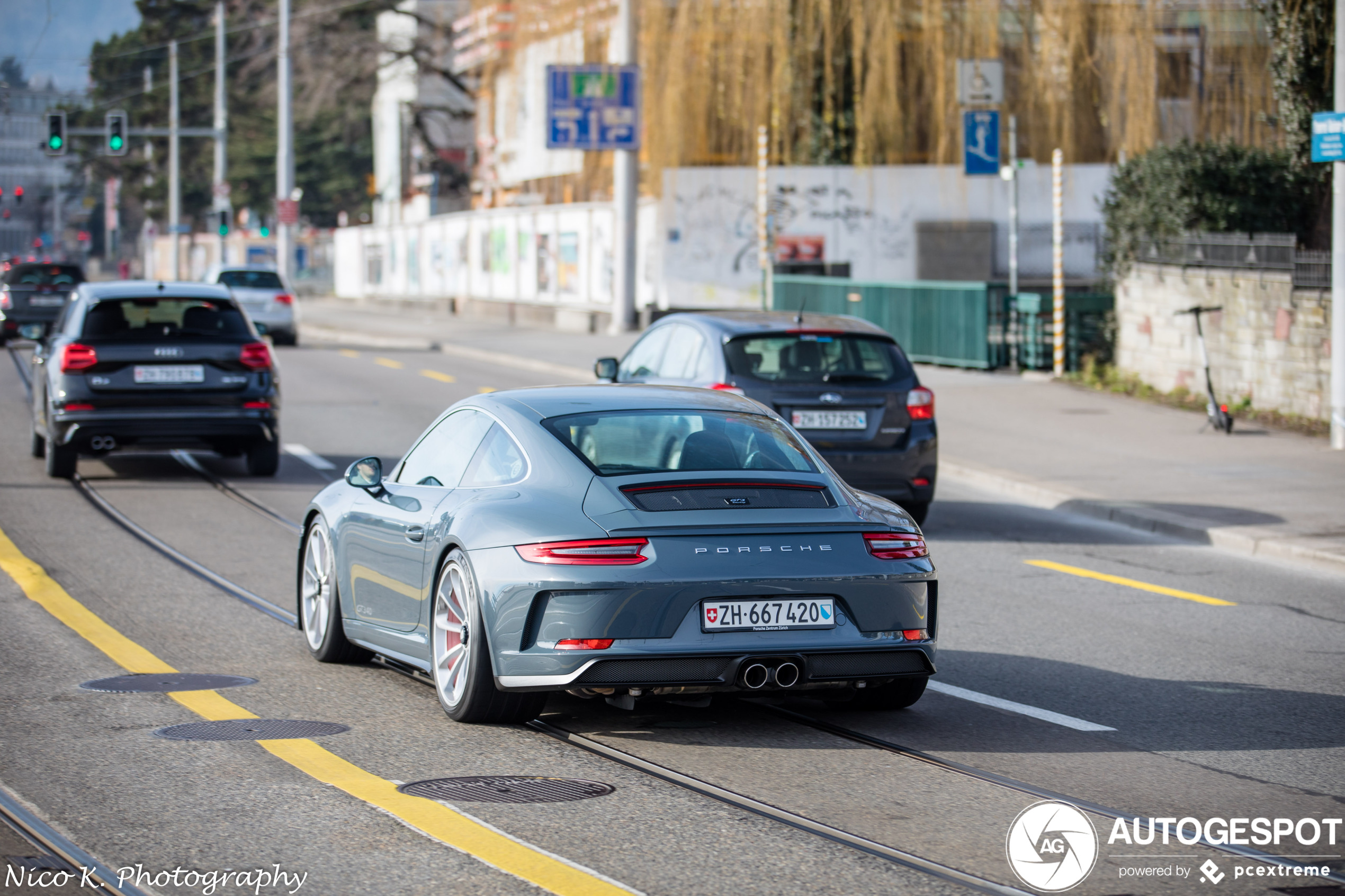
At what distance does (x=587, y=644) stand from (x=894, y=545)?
1276mm

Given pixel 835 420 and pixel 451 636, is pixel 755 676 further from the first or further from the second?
pixel 835 420

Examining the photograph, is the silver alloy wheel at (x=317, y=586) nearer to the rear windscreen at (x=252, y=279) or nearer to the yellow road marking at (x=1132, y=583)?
the yellow road marking at (x=1132, y=583)

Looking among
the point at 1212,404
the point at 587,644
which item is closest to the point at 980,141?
the point at 1212,404

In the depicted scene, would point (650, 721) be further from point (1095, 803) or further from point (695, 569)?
point (1095, 803)

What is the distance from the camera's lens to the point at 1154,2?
3136 centimetres

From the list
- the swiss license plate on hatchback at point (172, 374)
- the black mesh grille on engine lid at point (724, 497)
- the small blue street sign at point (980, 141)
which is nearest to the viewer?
the black mesh grille on engine lid at point (724, 497)

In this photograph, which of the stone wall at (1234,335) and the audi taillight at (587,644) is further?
the stone wall at (1234,335)

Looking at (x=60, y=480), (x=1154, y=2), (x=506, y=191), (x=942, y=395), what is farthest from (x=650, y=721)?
(x=506, y=191)

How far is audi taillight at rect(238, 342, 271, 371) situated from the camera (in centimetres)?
1569

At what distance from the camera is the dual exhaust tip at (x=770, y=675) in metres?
6.45

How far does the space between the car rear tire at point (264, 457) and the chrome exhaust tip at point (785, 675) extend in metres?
10.3

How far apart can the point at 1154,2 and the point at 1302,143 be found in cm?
1016

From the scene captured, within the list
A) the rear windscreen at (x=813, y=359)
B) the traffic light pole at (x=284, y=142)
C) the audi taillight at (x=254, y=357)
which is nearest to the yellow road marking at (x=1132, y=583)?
the rear windscreen at (x=813, y=359)

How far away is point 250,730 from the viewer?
687cm
